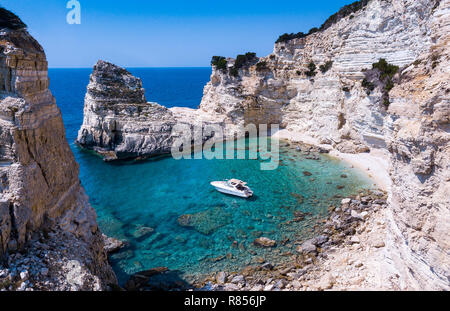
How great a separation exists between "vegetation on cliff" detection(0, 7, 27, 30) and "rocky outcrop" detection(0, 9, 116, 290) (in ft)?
0.12

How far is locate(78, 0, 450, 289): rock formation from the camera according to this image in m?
10.8

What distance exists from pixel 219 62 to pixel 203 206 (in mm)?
28868

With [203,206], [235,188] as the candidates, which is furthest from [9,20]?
[235,188]

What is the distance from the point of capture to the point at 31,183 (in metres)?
10.3

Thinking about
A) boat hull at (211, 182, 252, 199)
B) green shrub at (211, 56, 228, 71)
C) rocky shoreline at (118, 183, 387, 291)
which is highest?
green shrub at (211, 56, 228, 71)

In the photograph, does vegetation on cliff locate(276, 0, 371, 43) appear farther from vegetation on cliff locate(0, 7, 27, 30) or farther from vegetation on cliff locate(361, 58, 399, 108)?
vegetation on cliff locate(0, 7, 27, 30)

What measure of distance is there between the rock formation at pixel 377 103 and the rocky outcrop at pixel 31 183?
12.1 metres

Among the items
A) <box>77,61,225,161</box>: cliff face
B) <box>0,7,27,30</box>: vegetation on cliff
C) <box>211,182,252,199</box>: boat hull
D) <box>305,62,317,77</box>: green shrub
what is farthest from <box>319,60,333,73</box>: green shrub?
<box>0,7,27,30</box>: vegetation on cliff

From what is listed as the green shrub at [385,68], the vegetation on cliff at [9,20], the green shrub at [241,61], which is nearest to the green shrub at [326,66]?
the green shrub at [385,68]

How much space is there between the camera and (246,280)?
16.0 metres

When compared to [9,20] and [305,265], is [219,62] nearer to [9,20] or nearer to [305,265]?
[305,265]

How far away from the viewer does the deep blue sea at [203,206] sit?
1830 cm

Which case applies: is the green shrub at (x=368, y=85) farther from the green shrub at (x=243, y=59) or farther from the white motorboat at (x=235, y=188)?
Answer: the green shrub at (x=243, y=59)
